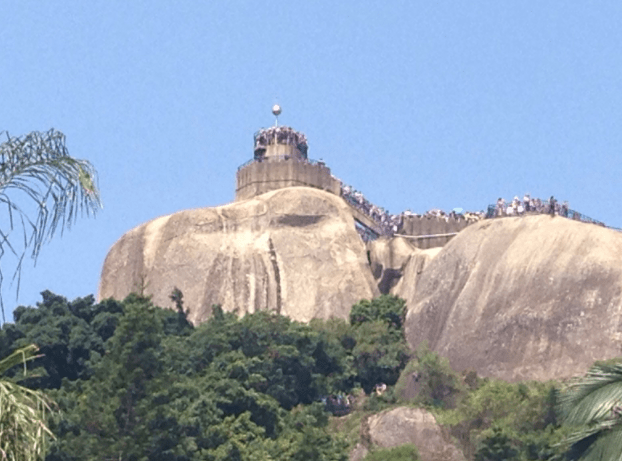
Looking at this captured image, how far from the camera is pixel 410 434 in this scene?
58250 millimetres

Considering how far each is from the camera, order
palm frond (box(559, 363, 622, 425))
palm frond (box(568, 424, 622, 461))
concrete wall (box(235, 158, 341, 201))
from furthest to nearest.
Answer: concrete wall (box(235, 158, 341, 201))
palm frond (box(559, 363, 622, 425))
palm frond (box(568, 424, 622, 461))

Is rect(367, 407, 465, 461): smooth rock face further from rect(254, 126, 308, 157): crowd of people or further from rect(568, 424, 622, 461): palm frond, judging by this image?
rect(568, 424, 622, 461): palm frond

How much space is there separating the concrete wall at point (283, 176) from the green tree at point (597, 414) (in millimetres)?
56619

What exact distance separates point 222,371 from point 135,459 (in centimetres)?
1278

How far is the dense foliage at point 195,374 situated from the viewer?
49.7 m

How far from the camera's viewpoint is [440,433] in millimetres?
58094

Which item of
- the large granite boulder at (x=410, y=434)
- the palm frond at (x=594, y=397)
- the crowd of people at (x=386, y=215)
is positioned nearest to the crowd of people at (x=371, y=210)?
the crowd of people at (x=386, y=215)

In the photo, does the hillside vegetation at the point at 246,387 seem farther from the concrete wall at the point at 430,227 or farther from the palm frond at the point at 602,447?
the palm frond at the point at 602,447

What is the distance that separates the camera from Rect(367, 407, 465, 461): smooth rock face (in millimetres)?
57250

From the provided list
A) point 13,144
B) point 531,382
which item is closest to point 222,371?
point 531,382

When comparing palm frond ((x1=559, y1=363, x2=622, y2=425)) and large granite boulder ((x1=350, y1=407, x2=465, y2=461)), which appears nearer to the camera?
palm frond ((x1=559, y1=363, x2=622, y2=425))

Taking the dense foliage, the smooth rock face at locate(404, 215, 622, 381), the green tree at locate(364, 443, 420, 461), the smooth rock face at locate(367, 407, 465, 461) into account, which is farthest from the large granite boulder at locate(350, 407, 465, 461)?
the smooth rock face at locate(404, 215, 622, 381)

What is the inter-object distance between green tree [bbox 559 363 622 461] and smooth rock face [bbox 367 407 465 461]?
119 ft

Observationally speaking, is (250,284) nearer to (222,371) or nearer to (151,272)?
(151,272)
